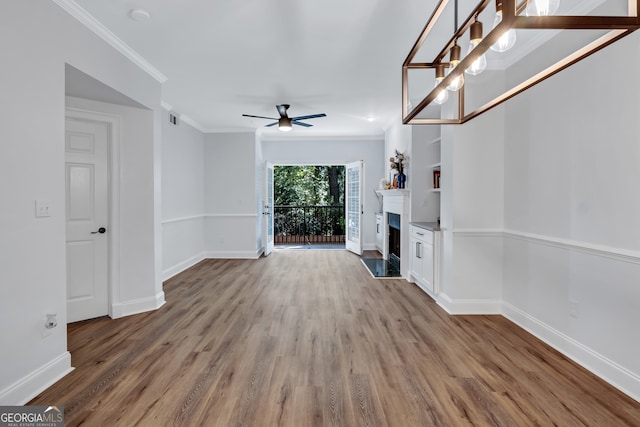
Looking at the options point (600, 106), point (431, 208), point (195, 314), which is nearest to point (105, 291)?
point (195, 314)

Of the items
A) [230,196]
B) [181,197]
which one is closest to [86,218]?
[181,197]

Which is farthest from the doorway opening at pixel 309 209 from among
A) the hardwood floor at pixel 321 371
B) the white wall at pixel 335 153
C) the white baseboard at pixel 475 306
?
the hardwood floor at pixel 321 371

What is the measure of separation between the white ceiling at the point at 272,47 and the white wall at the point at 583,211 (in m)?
1.31

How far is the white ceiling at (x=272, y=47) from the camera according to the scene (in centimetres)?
246

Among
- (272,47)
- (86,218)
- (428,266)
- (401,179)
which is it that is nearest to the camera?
(272,47)

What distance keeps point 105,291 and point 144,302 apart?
40 cm

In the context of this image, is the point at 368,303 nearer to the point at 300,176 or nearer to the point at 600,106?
the point at 600,106

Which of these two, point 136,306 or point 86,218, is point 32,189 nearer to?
point 86,218

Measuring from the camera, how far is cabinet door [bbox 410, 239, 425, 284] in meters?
4.28

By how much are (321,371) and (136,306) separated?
2352 mm

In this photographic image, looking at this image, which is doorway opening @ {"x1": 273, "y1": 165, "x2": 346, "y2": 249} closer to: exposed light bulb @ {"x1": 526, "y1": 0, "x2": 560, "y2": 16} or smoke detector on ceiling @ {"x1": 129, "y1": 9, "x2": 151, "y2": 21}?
smoke detector on ceiling @ {"x1": 129, "y1": 9, "x2": 151, "y2": 21}

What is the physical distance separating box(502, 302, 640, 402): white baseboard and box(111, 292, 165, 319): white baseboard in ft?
12.6

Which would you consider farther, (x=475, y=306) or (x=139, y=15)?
(x=475, y=306)

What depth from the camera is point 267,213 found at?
721 centimetres
